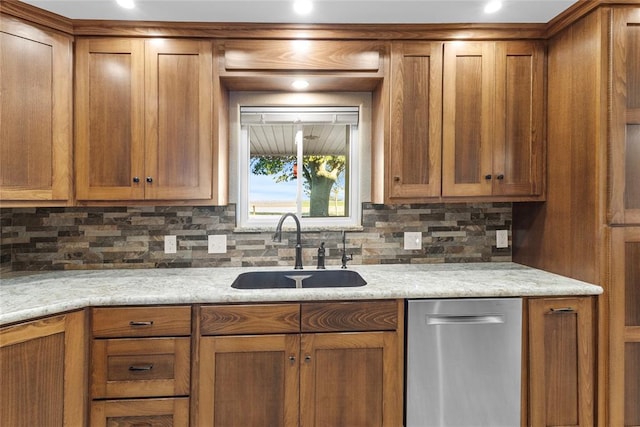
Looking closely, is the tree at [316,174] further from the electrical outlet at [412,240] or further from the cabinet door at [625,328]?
the cabinet door at [625,328]

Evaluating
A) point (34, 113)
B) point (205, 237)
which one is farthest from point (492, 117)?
point (34, 113)

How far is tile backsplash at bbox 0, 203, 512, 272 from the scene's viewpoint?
2.21 metres

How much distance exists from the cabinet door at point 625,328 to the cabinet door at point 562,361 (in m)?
0.09

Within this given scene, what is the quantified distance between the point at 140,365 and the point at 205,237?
87 centimetres

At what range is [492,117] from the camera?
2037 millimetres

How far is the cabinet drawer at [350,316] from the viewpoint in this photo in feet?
5.53

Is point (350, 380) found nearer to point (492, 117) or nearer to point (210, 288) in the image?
point (210, 288)

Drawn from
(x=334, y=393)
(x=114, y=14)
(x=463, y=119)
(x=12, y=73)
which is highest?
(x=114, y=14)

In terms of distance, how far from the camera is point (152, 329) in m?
1.64

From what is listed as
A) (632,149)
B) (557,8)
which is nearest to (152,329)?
(632,149)

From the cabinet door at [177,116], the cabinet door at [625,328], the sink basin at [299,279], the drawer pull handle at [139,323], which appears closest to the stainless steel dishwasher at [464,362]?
the cabinet door at [625,328]

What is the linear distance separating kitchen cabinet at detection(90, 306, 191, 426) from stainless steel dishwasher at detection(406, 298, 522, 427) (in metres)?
1.08

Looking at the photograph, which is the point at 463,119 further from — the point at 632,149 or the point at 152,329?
the point at 152,329

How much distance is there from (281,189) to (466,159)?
1203 millimetres
